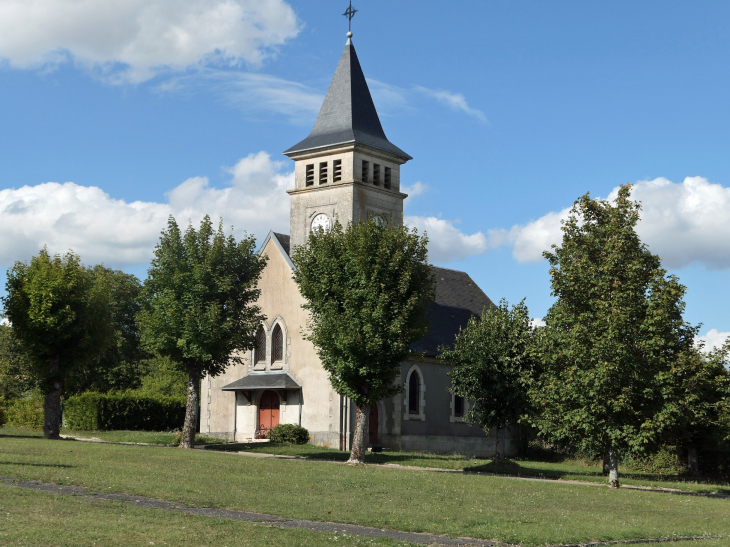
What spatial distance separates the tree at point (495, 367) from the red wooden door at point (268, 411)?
514 inches

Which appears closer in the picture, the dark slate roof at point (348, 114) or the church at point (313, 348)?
the church at point (313, 348)

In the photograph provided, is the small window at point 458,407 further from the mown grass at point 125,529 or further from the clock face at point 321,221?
the mown grass at point 125,529

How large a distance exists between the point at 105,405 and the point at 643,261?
3312 centimetres

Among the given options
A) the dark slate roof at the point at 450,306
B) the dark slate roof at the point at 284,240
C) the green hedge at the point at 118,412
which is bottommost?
the green hedge at the point at 118,412

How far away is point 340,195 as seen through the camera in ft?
146

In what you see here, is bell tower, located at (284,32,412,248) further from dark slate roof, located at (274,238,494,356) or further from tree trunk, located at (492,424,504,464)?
tree trunk, located at (492,424,504,464)

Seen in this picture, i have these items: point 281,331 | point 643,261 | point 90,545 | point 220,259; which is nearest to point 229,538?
point 90,545

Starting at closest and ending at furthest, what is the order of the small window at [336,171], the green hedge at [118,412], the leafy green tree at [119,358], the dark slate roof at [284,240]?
1. the small window at [336,171]
2. the dark slate roof at [284,240]
3. the green hedge at [118,412]
4. the leafy green tree at [119,358]

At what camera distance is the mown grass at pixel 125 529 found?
38.6ft

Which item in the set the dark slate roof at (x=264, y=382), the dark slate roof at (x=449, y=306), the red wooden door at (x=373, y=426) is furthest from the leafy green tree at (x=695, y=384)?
the dark slate roof at (x=264, y=382)

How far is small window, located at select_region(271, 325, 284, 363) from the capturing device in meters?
44.5

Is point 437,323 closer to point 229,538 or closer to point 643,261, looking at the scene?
point 643,261

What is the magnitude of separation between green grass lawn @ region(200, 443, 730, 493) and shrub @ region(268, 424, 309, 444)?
0.81 m

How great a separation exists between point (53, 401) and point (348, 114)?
2206cm
